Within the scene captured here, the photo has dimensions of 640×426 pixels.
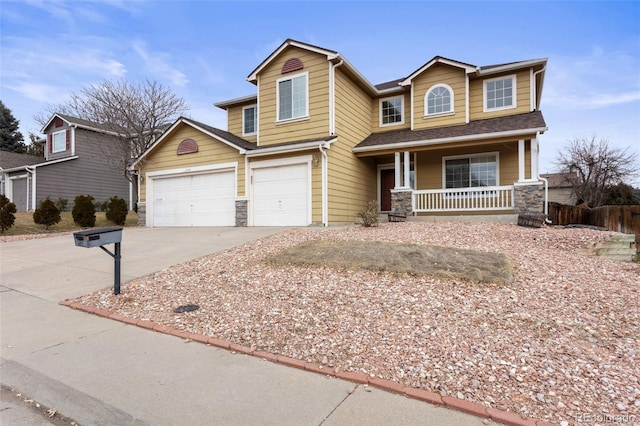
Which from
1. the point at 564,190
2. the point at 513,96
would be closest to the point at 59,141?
the point at 513,96

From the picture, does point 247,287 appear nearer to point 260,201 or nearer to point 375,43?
point 260,201

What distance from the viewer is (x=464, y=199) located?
12.4 m

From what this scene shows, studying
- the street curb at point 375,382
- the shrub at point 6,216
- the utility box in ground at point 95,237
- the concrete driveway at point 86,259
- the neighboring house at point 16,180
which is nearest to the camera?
the street curb at point 375,382

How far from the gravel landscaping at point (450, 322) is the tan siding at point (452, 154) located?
6660 millimetres

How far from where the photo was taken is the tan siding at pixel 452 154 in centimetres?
1266

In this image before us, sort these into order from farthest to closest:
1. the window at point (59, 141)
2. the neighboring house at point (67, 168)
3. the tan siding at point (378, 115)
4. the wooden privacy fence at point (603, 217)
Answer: the window at point (59, 141)
the neighboring house at point (67, 168)
the tan siding at point (378, 115)
the wooden privacy fence at point (603, 217)

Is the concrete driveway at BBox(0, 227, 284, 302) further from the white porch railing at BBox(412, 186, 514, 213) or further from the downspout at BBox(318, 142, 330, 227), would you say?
the white porch railing at BBox(412, 186, 514, 213)

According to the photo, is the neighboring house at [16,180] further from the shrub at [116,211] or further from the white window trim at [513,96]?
the white window trim at [513,96]

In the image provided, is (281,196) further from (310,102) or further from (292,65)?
(292,65)

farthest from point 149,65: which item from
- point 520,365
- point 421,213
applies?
point 520,365

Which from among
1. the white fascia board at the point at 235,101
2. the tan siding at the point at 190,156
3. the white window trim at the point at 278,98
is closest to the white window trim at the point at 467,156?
the white window trim at the point at 278,98

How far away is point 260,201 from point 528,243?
8.58 m

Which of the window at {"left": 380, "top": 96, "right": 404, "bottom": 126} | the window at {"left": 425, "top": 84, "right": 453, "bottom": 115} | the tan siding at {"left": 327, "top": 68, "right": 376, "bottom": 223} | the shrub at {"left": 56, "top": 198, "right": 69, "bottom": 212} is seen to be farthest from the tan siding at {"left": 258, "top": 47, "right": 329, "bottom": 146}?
the shrub at {"left": 56, "top": 198, "right": 69, "bottom": 212}

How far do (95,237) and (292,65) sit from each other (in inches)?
399
